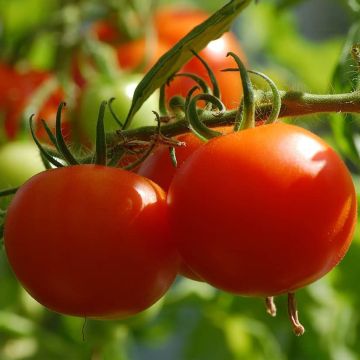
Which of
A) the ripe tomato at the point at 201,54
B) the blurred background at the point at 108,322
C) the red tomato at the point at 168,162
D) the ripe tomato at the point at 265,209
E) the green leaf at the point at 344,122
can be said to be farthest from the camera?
the blurred background at the point at 108,322

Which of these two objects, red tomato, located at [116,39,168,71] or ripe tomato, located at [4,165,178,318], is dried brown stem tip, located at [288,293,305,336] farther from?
red tomato, located at [116,39,168,71]

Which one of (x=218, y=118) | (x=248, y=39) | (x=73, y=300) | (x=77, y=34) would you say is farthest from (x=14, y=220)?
(x=248, y=39)

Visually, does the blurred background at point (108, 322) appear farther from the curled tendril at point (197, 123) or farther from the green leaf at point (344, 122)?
the curled tendril at point (197, 123)

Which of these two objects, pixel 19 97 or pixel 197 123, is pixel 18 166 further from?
pixel 197 123

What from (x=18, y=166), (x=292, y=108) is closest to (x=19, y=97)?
(x=18, y=166)

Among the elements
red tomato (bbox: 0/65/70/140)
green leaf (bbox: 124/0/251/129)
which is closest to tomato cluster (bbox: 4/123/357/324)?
green leaf (bbox: 124/0/251/129)

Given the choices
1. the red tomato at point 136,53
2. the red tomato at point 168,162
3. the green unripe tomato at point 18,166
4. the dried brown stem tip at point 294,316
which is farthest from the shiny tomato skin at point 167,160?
the red tomato at point 136,53

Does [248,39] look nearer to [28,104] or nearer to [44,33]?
A: [44,33]
